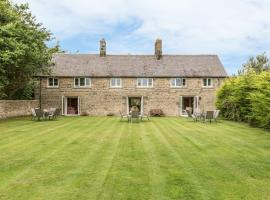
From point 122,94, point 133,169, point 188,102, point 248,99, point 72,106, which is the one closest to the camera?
point 133,169

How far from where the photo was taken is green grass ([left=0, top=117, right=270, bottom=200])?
24.2 feet

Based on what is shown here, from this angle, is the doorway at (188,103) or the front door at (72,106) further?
the front door at (72,106)

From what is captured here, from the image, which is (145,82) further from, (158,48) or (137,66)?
(158,48)

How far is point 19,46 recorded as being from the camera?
88.3 feet

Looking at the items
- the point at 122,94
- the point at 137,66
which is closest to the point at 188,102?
the point at 137,66

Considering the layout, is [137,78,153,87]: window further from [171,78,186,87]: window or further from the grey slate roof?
[171,78,186,87]: window

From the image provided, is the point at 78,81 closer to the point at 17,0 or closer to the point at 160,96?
the point at 160,96

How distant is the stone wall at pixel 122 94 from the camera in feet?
134

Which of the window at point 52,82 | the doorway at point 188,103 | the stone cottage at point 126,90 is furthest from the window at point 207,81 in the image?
the window at point 52,82

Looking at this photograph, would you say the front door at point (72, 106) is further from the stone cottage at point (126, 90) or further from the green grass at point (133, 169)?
the green grass at point (133, 169)

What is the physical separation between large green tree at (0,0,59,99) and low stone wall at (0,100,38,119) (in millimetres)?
1255

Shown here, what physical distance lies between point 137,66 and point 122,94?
4.11m

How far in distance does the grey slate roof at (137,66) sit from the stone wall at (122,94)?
0.85 metres

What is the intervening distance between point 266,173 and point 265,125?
13463 millimetres
